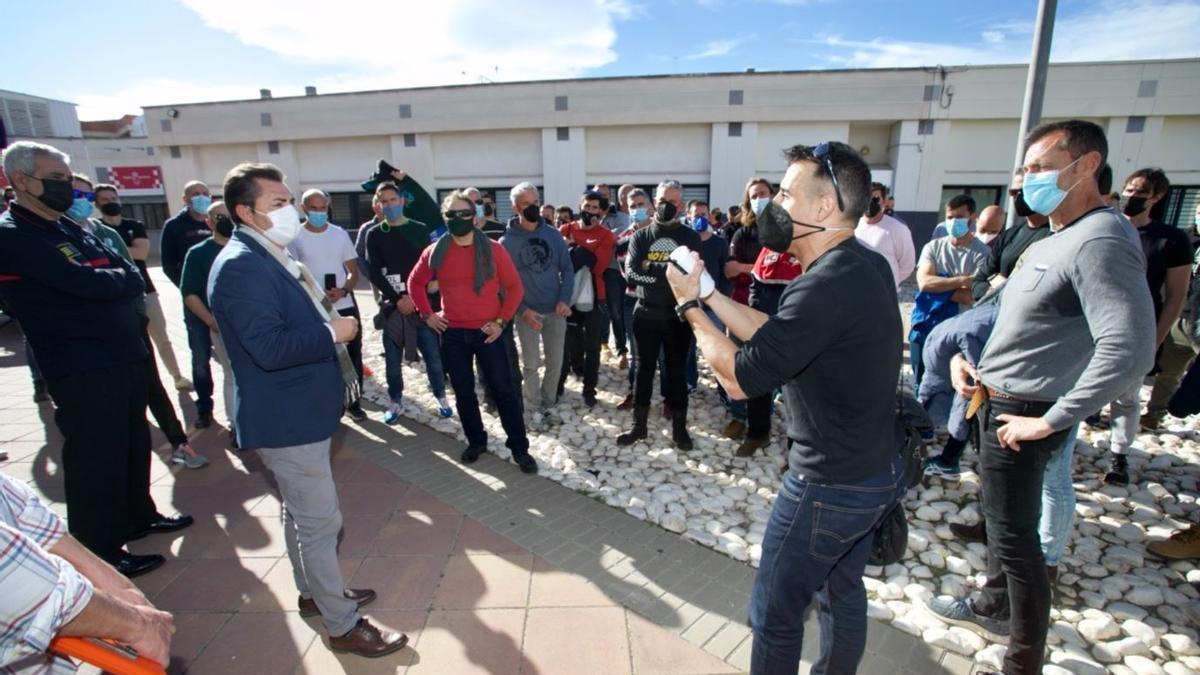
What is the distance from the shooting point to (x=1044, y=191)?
215 centimetres

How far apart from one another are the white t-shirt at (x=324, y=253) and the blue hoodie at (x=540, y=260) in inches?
64.2

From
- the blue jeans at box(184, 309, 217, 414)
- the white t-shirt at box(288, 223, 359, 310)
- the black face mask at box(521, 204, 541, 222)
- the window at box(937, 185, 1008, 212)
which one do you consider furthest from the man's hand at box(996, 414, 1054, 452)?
the window at box(937, 185, 1008, 212)

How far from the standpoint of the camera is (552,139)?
18.5m

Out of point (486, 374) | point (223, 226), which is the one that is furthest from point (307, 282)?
point (223, 226)

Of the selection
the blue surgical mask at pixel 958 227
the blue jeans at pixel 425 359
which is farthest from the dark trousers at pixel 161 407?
the blue surgical mask at pixel 958 227

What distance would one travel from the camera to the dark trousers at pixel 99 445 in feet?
9.77

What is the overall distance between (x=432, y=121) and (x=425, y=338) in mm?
15835

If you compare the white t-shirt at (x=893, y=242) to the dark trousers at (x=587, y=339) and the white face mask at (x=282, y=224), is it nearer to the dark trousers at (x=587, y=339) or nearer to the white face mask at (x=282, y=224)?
the dark trousers at (x=587, y=339)

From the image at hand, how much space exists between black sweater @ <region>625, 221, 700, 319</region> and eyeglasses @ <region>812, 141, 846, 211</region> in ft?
8.32

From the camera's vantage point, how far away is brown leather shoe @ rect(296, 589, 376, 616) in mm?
2838

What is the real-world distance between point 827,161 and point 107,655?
2.35m

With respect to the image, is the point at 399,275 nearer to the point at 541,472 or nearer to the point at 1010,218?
the point at 541,472

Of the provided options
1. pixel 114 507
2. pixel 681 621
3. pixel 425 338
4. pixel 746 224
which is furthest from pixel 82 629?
pixel 746 224

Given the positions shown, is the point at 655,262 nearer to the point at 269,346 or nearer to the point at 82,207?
the point at 269,346
